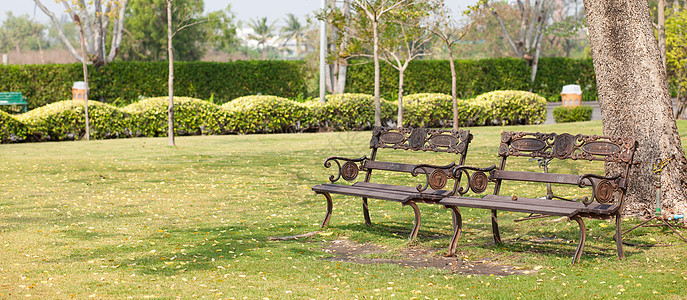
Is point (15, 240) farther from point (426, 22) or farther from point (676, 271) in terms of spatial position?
point (426, 22)

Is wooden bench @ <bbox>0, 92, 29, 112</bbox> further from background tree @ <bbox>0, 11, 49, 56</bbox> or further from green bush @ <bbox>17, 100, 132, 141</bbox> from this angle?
background tree @ <bbox>0, 11, 49, 56</bbox>

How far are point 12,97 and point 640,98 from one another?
20569mm

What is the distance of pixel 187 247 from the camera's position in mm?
5574

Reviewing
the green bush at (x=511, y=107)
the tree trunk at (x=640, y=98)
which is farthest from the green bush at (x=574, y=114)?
the tree trunk at (x=640, y=98)

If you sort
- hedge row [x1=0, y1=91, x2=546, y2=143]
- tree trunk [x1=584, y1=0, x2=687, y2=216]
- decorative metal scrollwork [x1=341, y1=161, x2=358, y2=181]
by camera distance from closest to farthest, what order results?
tree trunk [x1=584, y1=0, x2=687, y2=216] → decorative metal scrollwork [x1=341, y1=161, x2=358, y2=181] → hedge row [x1=0, y1=91, x2=546, y2=143]

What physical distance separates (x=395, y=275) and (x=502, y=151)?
169cm

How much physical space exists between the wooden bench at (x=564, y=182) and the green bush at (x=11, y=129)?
45.2ft

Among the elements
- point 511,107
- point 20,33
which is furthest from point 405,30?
point 20,33

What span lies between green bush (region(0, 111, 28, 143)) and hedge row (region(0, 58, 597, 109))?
19.7ft

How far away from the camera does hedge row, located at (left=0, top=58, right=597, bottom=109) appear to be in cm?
→ 2261

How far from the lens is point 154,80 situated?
23.4 m

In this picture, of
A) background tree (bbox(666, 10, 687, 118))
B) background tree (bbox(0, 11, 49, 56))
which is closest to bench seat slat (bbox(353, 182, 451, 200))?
background tree (bbox(666, 10, 687, 118))

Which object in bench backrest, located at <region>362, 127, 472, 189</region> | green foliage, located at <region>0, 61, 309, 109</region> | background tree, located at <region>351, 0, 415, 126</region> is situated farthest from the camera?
green foliage, located at <region>0, 61, 309, 109</region>

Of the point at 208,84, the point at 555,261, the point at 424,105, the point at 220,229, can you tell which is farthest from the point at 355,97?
the point at 555,261
